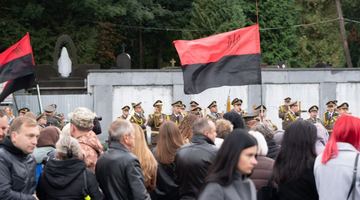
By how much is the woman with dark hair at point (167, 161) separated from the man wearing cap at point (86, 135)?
0.79 m

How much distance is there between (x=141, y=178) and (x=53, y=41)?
3812 cm

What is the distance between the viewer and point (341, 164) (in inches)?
288

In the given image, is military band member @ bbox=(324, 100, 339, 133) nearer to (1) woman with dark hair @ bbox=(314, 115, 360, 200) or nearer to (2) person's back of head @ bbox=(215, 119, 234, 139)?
(2) person's back of head @ bbox=(215, 119, 234, 139)

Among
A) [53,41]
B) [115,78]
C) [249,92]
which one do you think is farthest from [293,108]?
[53,41]

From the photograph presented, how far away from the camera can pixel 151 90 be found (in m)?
30.2

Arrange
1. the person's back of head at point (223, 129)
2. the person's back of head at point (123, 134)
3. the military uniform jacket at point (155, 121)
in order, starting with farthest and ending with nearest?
the military uniform jacket at point (155, 121) < the person's back of head at point (223, 129) < the person's back of head at point (123, 134)

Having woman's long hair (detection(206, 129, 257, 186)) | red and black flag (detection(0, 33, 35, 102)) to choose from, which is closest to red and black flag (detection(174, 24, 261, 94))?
red and black flag (detection(0, 33, 35, 102))

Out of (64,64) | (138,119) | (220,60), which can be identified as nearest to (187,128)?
(220,60)

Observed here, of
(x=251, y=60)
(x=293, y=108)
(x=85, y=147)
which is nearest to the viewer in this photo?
(x=85, y=147)

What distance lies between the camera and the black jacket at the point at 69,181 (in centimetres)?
806

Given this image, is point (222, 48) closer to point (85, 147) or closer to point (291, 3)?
point (85, 147)

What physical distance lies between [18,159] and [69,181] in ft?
1.74

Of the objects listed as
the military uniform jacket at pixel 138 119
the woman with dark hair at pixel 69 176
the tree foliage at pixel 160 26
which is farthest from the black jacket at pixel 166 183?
the tree foliage at pixel 160 26

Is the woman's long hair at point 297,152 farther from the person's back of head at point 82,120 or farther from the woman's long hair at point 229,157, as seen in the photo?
the person's back of head at point 82,120
